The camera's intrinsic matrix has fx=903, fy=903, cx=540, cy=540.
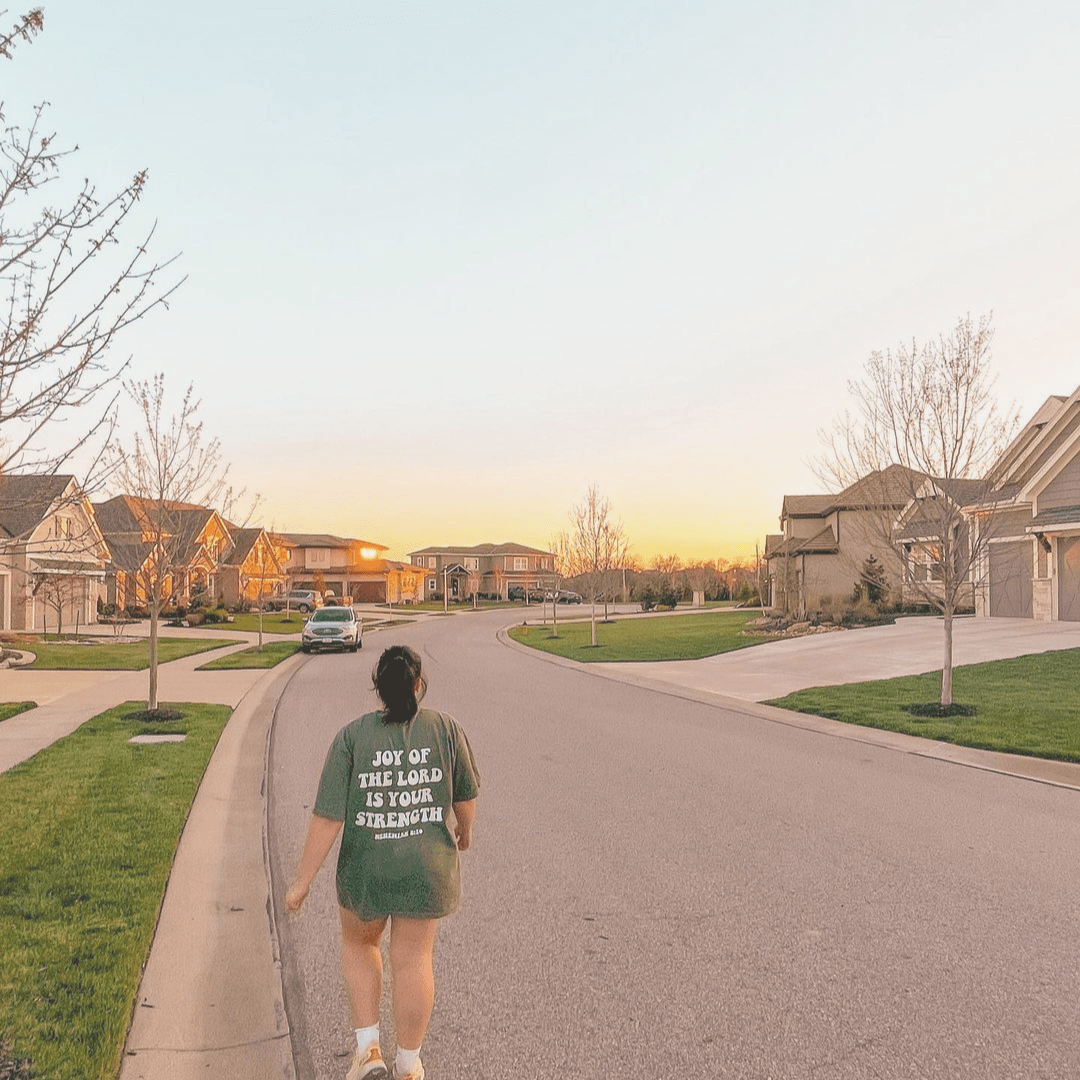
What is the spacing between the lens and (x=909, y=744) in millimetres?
11695

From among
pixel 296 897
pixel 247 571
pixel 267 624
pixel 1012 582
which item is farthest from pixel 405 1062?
pixel 247 571

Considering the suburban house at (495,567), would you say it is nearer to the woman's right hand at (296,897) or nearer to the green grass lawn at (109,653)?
the green grass lawn at (109,653)

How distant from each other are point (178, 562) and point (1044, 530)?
23854 mm

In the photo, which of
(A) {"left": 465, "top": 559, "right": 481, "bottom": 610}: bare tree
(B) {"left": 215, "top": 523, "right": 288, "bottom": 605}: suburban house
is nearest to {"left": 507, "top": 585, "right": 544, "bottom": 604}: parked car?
(A) {"left": 465, "top": 559, "right": 481, "bottom": 610}: bare tree

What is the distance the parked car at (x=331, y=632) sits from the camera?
3045cm

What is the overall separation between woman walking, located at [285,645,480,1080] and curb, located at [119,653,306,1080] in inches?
22.7

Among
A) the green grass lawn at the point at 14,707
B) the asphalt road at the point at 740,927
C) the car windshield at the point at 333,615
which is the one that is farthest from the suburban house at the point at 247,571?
the asphalt road at the point at 740,927

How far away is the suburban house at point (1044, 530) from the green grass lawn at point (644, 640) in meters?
8.19

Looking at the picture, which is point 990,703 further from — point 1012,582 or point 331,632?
point 331,632

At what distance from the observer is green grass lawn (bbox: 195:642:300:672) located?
24.3 meters

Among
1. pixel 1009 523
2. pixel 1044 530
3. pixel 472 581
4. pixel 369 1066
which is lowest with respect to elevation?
pixel 369 1066

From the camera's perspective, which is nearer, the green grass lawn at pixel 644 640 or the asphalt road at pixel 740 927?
the asphalt road at pixel 740 927

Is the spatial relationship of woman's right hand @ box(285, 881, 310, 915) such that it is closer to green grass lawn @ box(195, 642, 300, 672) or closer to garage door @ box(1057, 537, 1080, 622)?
green grass lawn @ box(195, 642, 300, 672)

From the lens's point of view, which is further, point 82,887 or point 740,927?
point 82,887
